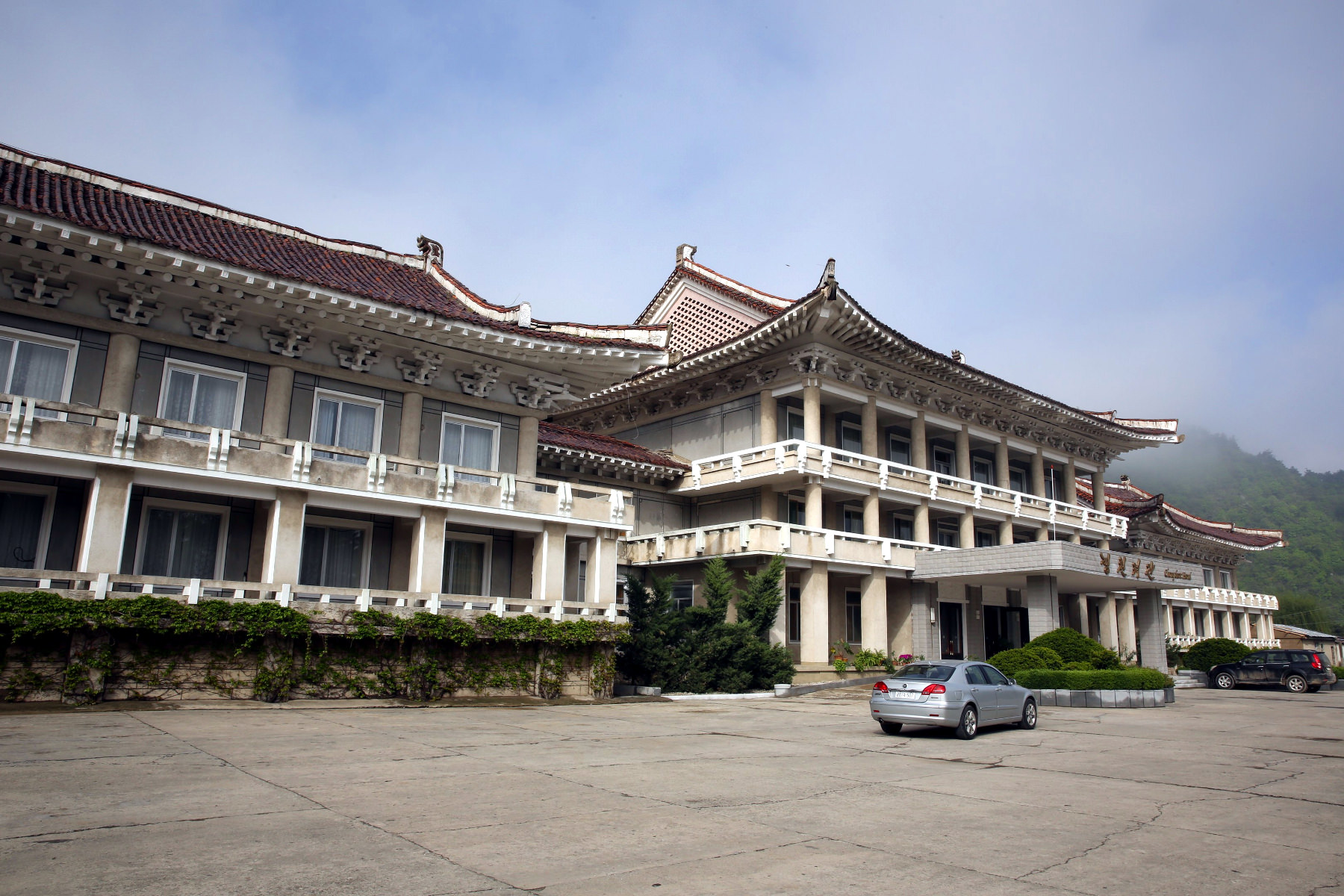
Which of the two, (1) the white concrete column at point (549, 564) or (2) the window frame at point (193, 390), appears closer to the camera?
(2) the window frame at point (193, 390)

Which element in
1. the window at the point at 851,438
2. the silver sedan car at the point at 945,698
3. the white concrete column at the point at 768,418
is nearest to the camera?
the silver sedan car at the point at 945,698

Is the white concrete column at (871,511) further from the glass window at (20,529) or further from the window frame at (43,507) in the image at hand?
the glass window at (20,529)

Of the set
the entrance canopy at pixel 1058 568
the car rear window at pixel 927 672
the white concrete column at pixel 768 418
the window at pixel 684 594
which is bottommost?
the car rear window at pixel 927 672

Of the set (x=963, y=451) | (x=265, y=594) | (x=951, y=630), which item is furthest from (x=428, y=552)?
(x=963, y=451)

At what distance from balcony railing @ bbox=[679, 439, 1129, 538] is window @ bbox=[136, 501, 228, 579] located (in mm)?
16957

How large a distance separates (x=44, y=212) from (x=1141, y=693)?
2641 cm

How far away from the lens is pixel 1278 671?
33094 millimetres

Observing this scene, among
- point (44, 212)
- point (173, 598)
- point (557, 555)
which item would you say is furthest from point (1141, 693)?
point (44, 212)

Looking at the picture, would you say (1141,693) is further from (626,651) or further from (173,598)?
(173,598)

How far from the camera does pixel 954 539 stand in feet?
131

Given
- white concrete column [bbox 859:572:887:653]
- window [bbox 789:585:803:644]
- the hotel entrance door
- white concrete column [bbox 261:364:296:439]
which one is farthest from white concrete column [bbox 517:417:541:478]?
the hotel entrance door

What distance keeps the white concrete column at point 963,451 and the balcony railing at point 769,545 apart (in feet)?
19.8

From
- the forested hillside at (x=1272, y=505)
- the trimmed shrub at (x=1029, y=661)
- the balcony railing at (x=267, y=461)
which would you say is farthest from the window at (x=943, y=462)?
the forested hillside at (x=1272, y=505)

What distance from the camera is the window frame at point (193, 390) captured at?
18.9m
